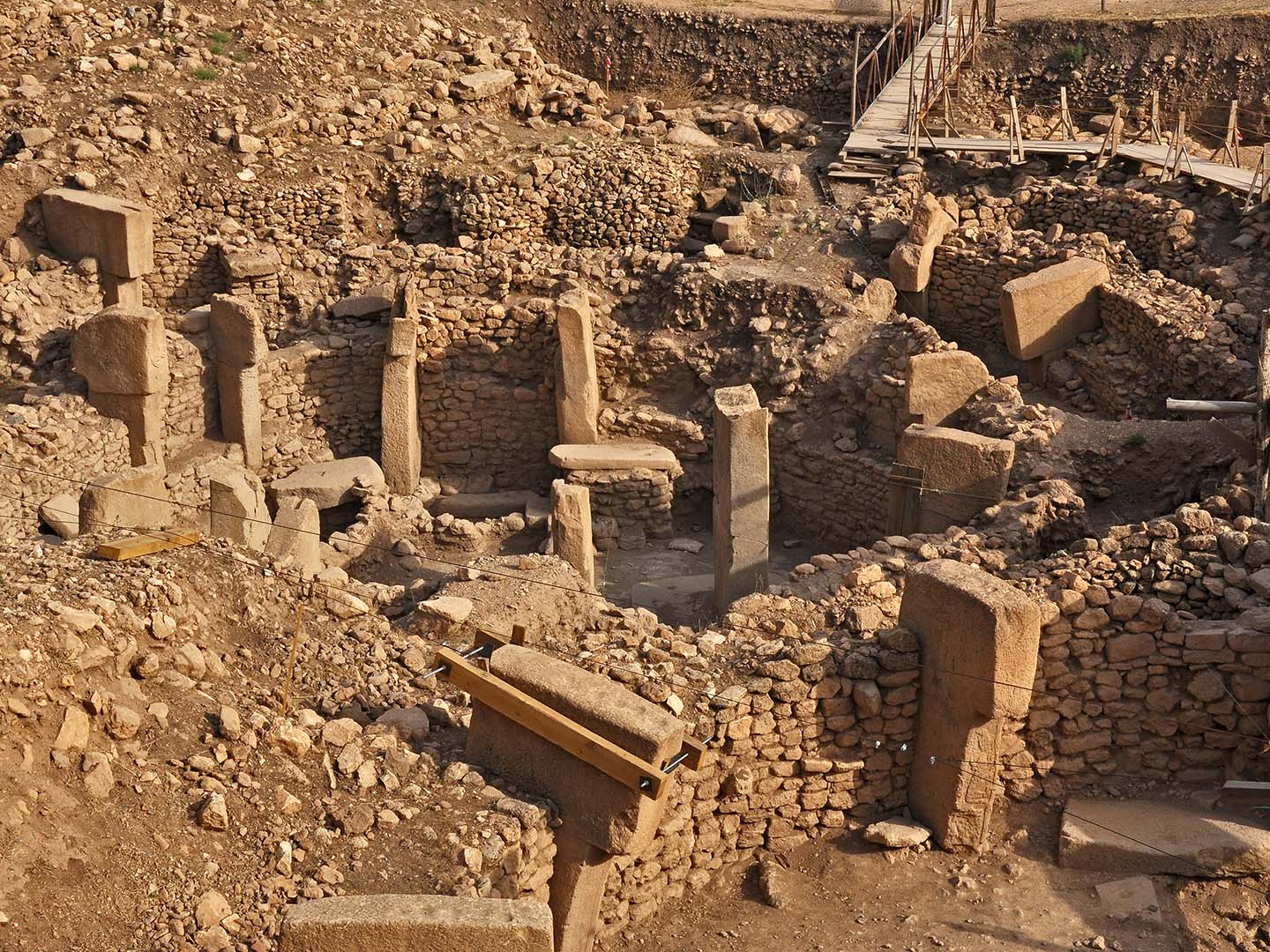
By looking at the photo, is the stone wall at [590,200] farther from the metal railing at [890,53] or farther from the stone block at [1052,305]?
the stone block at [1052,305]

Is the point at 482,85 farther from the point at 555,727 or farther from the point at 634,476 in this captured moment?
the point at 555,727

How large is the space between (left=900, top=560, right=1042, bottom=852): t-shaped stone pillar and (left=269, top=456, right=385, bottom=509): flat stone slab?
6.98m

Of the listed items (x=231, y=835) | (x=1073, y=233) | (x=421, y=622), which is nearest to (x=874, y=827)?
(x=421, y=622)

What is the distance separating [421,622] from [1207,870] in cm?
504

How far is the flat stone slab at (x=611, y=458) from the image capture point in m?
15.5

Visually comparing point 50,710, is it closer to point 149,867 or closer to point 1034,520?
point 149,867

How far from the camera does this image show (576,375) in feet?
52.3

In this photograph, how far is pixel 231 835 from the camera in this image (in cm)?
793

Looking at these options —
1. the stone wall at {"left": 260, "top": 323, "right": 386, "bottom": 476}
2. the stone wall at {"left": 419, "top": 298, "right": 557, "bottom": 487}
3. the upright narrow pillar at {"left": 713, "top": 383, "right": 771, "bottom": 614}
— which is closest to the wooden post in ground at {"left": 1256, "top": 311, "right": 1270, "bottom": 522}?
the upright narrow pillar at {"left": 713, "top": 383, "right": 771, "bottom": 614}

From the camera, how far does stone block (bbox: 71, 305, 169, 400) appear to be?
14.2 metres

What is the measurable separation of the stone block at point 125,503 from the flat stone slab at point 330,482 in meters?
2.53

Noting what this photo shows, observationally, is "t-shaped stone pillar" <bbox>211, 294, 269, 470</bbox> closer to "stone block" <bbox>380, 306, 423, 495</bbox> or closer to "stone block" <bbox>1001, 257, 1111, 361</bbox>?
"stone block" <bbox>380, 306, 423, 495</bbox>

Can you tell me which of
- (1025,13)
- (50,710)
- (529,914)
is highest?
(1025,13)

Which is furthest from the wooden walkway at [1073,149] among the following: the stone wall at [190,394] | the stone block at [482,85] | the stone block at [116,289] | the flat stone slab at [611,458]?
the stone block at [116,289]
